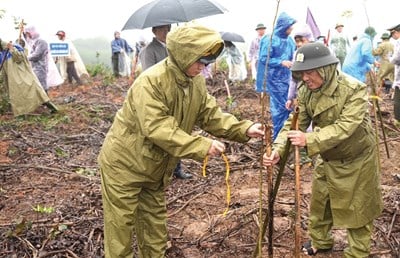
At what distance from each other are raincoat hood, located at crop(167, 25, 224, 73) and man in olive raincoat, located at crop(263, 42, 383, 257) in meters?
0.69

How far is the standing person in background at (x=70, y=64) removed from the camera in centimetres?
1194

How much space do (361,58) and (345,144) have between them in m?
4.14

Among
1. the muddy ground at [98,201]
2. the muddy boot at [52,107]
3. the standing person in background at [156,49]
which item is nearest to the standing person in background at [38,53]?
the muddy boot at [52,107]

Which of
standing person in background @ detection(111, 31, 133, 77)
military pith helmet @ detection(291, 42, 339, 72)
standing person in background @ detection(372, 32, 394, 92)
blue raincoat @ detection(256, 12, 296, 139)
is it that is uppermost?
military pith helmet @ detection(291, 42, 339, 72)

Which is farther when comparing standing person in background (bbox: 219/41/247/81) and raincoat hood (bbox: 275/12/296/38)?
standing person in background (bbox: 219/41/247/81)

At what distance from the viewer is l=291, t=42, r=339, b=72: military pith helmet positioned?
273cm

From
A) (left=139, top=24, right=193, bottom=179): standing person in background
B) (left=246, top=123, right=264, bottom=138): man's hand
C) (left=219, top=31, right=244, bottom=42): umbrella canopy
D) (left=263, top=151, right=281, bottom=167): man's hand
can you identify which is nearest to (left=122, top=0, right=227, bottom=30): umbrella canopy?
(left=139, top=24, right=193, bottom=179): standing person in background

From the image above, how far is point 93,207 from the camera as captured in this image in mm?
4246

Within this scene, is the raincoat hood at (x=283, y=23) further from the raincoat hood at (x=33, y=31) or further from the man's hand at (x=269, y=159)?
the raincoat hood at (x=33, y=31)

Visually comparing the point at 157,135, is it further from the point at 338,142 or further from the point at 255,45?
the point at 255,45

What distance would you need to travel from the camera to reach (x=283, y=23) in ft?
18.1

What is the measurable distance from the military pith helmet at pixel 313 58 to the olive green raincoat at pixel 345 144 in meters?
0.05

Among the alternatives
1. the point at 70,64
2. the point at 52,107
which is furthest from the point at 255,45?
the point at 70,64

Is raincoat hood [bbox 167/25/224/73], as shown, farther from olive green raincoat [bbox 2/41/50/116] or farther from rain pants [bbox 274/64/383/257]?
olive green raincoat [bbox 2/41/50/116]
